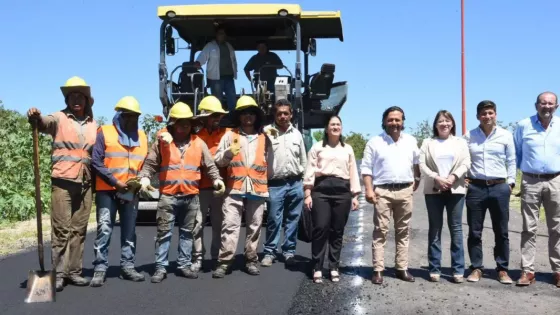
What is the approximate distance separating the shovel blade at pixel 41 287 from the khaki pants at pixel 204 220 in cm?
161

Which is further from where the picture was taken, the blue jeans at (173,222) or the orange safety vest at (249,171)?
the orange safety vest at (249,171)

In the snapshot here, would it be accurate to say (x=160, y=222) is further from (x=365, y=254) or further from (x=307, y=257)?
(x=365, y=254)

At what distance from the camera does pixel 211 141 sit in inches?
267

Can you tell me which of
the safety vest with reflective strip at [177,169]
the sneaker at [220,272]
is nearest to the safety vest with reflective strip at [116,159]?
the safety vest with reflective strip at [177,169]

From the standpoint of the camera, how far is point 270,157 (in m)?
6.83

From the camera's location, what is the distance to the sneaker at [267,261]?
269 inches

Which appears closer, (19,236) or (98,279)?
(98,279)

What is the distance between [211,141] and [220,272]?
4.74 feet

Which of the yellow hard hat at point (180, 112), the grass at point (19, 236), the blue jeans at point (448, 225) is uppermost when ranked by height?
the yellow hard hat at point (180, 112)

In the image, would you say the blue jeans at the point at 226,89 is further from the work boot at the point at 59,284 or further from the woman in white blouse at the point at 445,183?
the work boot at the point at 59,284

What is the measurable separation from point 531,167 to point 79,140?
4.40m

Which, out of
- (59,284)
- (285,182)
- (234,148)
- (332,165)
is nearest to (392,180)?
(332,165)

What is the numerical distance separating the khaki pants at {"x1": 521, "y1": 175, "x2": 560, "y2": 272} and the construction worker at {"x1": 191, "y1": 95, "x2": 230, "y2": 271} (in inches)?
122

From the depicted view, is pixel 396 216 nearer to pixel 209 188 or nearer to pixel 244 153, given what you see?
pixel 244 153
